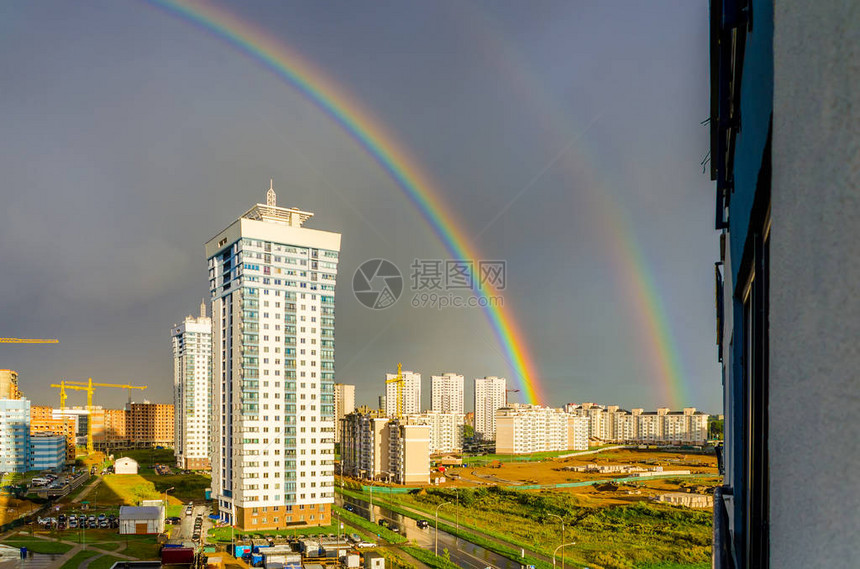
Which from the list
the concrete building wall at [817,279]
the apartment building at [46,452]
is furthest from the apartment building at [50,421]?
the concrete building wall at [817,279]

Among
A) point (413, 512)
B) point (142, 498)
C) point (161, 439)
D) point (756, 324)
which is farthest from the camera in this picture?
point (161, 439)

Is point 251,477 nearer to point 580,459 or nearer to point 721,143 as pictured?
point 721,143

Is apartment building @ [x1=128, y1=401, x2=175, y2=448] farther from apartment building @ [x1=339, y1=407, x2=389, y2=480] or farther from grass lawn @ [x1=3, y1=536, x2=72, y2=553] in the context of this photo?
grass lawn @ [x1=3, y1=536, x2=72, y2=553]

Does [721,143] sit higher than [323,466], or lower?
higher

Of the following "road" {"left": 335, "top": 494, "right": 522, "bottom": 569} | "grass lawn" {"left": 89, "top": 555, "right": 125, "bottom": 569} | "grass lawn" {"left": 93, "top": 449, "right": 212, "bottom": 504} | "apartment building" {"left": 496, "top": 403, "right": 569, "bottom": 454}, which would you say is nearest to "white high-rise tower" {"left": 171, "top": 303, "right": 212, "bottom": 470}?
"grass lawn" {"left": 93, "top": 449, "right": 212, "bottom": 504}

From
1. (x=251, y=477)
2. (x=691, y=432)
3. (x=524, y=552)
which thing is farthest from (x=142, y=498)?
(x=691, y=432)

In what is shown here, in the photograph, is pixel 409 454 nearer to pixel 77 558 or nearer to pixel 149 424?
pixel 77 558

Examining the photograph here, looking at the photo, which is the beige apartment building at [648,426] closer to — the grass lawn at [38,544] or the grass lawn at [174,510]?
the grass lawn at [174,510]
